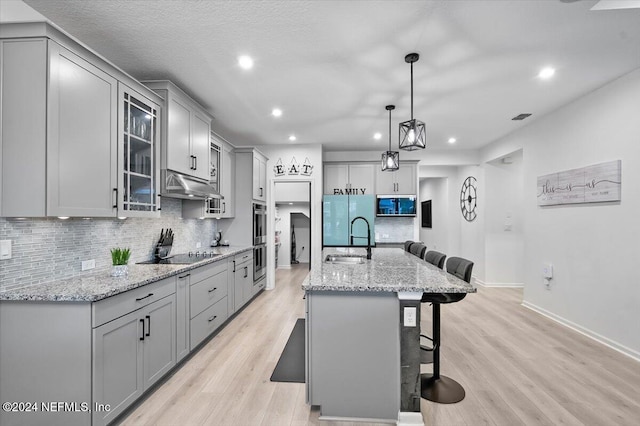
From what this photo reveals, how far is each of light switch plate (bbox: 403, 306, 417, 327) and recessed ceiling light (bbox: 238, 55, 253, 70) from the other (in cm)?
242

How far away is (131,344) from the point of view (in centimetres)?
201

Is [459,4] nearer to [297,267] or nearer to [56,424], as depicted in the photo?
[56,424]

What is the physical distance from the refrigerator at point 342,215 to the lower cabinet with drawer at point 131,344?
11.2ft

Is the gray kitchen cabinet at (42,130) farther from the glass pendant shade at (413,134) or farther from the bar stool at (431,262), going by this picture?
the bar stool at (431,262)

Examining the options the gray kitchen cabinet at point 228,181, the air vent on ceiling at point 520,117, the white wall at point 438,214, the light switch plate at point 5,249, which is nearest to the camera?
the light switch plate at point 5,249

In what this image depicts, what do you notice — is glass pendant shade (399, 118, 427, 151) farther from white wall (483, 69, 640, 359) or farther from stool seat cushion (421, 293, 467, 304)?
white wall (483, 69, 640, 359)

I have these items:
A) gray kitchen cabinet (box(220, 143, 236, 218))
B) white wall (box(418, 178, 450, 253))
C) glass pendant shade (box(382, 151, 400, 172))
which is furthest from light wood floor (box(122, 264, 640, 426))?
white wall (box(418, 178, 450, 253))

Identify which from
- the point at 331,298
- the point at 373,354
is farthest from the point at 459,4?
the point at 373,354

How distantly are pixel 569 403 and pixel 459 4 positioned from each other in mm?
2910

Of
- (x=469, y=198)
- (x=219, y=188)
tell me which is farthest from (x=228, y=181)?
(x=469, y=198)

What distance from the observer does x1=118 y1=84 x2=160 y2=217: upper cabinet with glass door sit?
236 cm

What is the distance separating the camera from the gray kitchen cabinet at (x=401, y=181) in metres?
6.06

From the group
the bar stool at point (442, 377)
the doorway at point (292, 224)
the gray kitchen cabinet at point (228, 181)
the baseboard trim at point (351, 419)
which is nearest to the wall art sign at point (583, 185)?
the bar stool at point (442, 377)

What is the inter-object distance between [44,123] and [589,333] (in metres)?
5.31
